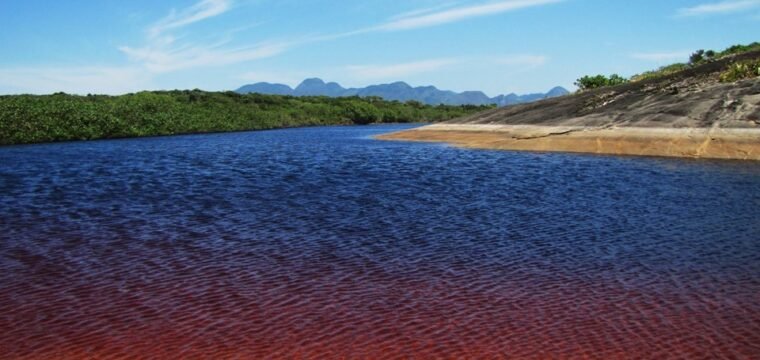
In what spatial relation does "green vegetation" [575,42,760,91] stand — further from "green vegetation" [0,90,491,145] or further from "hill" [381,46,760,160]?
"green vegetation" [0,90,491,145]

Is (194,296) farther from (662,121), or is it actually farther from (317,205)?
(662,121)

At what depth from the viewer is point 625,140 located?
140 feet

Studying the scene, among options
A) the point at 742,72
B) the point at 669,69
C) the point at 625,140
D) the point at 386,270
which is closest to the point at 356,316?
the point at 386,270

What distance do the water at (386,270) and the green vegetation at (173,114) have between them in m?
45.9

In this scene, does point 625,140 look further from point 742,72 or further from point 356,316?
point 356,316

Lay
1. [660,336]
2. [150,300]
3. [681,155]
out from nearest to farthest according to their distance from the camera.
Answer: [660,336] < [150,300] < [681,155]

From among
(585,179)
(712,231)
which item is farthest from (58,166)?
(712,231)

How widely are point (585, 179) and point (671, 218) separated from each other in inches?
413

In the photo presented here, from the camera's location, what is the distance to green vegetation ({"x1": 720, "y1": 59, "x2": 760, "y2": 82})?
4741cm

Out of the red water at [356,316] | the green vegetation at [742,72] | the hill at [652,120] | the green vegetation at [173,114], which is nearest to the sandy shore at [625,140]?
the hill at [652,120]

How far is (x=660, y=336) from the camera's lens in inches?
397

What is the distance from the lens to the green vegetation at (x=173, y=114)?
7062 centimetres

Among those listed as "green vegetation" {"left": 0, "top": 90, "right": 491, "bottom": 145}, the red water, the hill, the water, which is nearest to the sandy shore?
the hill

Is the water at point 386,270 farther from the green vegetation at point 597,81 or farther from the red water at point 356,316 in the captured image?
the green vegetation at point 597,81
